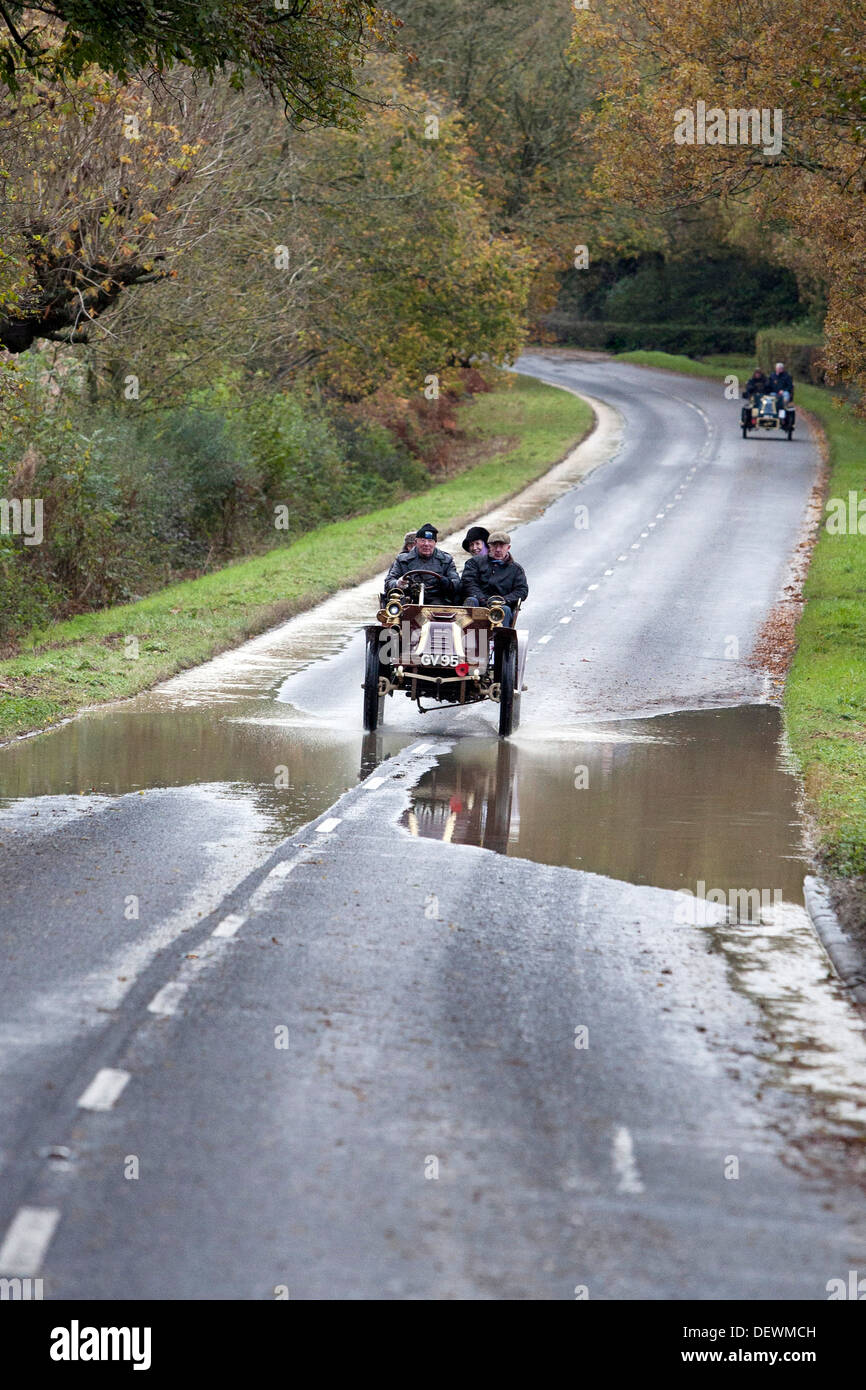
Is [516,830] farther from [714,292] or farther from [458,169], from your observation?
[714,292]

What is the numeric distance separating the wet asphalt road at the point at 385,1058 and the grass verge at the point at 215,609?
11.7 ft

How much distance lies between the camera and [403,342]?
42688 millimetres

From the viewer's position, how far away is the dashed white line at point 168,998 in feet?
25.0

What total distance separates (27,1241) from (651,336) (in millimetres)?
80185

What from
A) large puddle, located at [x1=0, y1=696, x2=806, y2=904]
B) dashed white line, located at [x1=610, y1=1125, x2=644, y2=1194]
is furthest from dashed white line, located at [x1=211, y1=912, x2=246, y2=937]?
dashed white line, located at [x1=610, y1=1125, x2=644, y2=1194]

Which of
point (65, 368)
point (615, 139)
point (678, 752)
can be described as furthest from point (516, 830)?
point (65, 368)

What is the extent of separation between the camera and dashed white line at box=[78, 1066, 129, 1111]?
6.41m

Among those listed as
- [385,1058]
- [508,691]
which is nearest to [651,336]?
[508,691]

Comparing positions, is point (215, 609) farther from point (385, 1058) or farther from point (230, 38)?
point (385, 1058)

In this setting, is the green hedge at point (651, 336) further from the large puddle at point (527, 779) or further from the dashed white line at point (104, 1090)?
the dashed white line at point (104, 1090)

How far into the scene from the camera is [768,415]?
49.9m

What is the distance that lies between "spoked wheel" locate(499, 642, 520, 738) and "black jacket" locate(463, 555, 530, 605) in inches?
49.0
